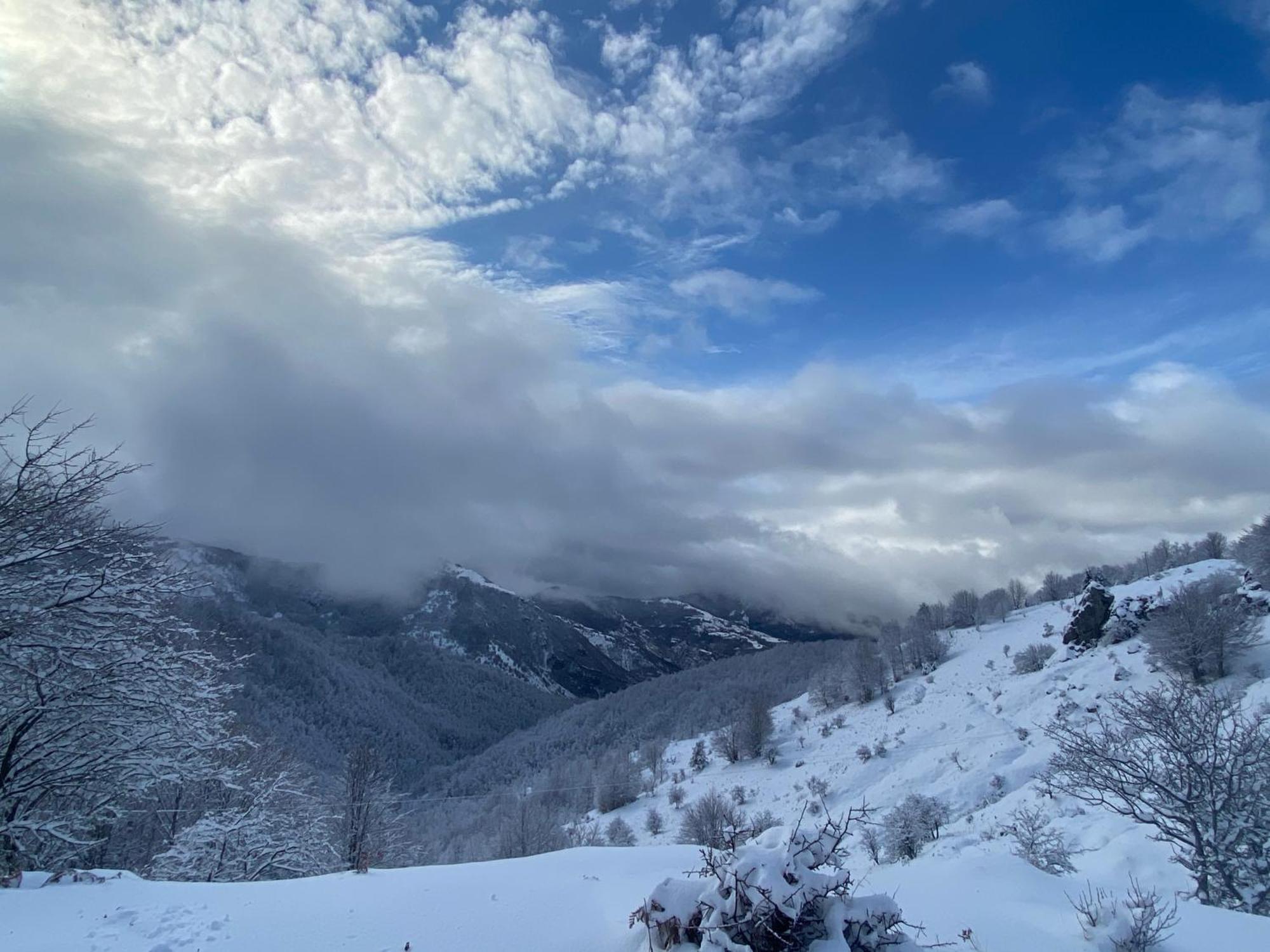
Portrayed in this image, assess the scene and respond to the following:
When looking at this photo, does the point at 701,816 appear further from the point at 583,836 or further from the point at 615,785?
the point at 615,785

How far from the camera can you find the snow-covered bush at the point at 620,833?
157 ft

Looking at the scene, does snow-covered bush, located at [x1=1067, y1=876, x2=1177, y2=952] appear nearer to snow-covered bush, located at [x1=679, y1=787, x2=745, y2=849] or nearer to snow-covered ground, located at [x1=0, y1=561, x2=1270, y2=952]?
snow-covered ground, located at [x1=0, y1=561, x2=1270, y2=952]

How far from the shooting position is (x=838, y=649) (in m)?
134

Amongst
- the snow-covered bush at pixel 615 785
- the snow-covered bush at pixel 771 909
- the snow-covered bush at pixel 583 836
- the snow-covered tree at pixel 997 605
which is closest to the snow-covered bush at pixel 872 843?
the snow-covered bush at pixel 771 909

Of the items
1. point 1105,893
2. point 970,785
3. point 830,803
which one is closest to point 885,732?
point 830,803

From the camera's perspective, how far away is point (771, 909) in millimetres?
4262

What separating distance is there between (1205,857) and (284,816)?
88.6ft

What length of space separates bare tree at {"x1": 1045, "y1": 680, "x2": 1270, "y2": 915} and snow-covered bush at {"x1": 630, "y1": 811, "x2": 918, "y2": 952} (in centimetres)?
690

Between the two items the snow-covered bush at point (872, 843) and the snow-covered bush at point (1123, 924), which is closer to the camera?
the snow-covered bush at point (1123, 924)

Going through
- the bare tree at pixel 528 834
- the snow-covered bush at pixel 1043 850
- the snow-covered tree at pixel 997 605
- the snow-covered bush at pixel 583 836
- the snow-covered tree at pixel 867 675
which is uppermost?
the snow-covered tree at pixel 997 605

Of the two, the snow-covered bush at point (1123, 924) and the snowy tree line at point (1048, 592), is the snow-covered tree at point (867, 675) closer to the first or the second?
the snowy tree line at point (1048, 592)

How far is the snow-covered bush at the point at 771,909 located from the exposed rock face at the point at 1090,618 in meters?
51.9

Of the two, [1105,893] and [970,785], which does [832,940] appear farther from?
[970,785]

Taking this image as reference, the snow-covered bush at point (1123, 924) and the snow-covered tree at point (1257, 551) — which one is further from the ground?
the snow-covered tree at point (1257, 551)
